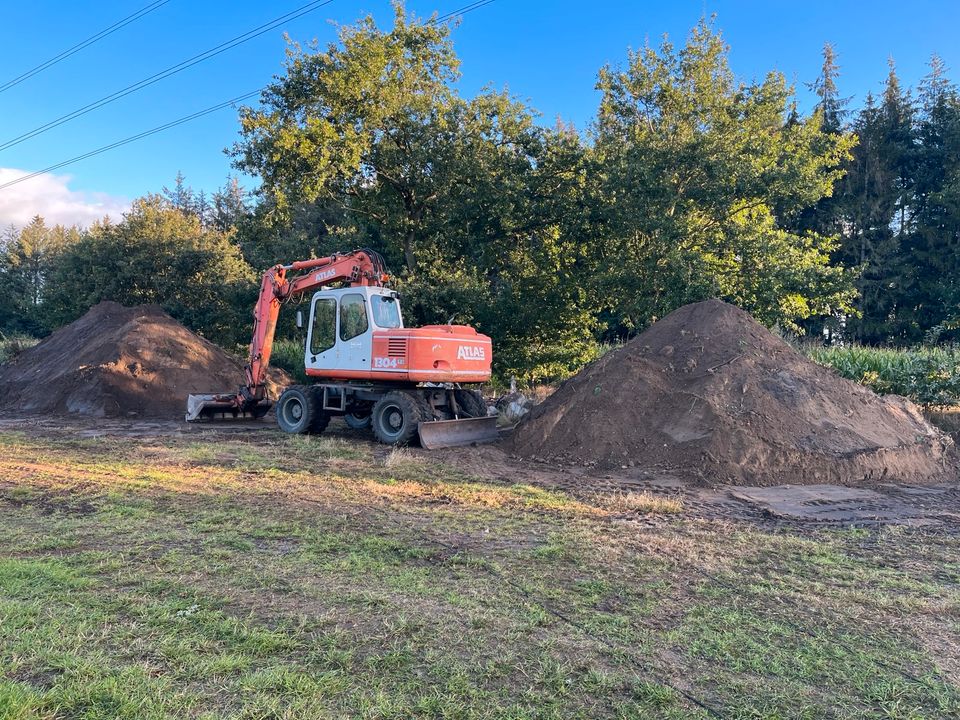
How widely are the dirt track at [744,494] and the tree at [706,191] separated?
719 centimetres

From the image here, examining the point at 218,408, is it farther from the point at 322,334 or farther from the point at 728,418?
the point at 728,418

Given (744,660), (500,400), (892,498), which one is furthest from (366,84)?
(744,660)

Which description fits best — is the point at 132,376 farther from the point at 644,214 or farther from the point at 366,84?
the point at 644,214

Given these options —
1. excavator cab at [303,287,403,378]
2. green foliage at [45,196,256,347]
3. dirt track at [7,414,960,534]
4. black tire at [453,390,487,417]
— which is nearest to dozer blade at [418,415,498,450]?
dirt track at [7,414,960,534]

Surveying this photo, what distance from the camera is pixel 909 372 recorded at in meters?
14.0

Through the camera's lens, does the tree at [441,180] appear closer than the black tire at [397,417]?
No

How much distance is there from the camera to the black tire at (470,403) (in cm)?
1366

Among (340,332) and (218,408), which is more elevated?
(340,332)

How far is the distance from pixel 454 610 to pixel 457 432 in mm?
8083

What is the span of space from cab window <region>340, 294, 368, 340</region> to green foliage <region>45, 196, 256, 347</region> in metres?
13.8

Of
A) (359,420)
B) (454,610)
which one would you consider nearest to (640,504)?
(454,610)

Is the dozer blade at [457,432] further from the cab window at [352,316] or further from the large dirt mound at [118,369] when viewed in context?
the large dirt mound at [118,369]

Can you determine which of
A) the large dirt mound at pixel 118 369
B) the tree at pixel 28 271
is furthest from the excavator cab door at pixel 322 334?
the tree at pixel 28 271

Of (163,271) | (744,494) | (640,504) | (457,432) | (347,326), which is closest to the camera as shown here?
(640,504)
